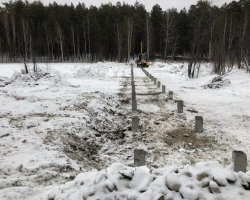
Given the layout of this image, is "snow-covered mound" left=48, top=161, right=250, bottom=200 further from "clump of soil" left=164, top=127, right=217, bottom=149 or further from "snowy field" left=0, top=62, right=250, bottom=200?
"clump of soil" left=164, top=127, right=217, bottom=149

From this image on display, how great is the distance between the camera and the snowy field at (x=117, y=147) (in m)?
2.54

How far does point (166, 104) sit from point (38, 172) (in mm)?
7249

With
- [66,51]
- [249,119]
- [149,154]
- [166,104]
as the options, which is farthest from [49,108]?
[66,51]

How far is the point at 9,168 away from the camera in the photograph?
137 inches

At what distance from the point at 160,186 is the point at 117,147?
302 centimetres

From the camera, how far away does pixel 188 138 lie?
5.79 meters

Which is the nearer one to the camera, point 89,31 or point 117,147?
point 117,147

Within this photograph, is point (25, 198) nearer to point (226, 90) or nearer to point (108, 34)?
point (226, 90)

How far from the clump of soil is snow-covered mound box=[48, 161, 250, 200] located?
2.72 meters

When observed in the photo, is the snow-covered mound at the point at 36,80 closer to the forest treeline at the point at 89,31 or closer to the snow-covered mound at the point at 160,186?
the snow-covered mound at the point at 160,186

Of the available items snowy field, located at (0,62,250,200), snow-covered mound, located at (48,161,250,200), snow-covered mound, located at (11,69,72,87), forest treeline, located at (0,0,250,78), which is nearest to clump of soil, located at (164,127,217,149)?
snowy field, located at (0,62,250,200)

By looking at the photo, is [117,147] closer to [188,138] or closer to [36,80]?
[188,138]

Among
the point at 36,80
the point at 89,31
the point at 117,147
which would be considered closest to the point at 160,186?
the point at 117,147

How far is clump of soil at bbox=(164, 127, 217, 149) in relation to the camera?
539 cm
